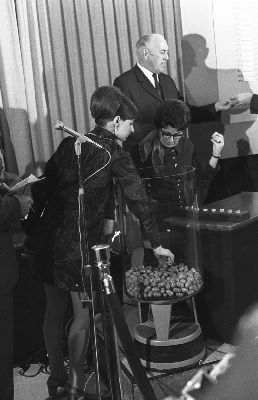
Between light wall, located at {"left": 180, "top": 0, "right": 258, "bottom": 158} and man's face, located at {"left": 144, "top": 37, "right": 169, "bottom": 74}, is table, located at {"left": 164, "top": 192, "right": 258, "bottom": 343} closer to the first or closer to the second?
man's face, located at {"left": 144, "top": 37, "right": 169, "bottom": 74}

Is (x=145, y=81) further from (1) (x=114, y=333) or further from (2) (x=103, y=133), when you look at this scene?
(1) (x=114, y=333)

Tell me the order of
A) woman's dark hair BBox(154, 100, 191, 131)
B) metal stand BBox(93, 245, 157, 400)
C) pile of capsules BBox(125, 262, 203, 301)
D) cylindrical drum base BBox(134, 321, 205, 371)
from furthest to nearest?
1. woman's dark hair BBox(154, 100, 191, 131)
2. cylindrical drum base BBox(134, 321, 205, 371)
3. pile of capsules BBox(125, 262, 203, 301)
4. metal stand BBox(93, 245, 157, 400)

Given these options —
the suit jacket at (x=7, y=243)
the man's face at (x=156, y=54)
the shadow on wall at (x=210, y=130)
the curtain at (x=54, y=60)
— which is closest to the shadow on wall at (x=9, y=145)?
the curtain at (x=54, y=60)

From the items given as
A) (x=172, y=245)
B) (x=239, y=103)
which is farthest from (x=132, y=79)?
(x=172, y=245)

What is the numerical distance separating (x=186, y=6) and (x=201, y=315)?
8.14ft

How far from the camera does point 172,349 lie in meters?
2.69

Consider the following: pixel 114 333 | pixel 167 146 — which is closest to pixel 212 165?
pixel 167 146

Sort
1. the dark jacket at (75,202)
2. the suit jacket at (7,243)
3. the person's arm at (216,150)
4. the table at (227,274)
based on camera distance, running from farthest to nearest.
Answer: the person's arm at (216,150) < the table at (227,274) < the dark jacket at (75,202) < the suit jacket at (7,243)

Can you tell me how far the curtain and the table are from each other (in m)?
1.25

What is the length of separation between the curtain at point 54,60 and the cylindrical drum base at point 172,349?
131 cm

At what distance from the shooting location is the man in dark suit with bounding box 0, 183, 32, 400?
218cm

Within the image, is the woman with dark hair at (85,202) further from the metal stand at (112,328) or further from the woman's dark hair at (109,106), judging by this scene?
the metal stand at (112,328)

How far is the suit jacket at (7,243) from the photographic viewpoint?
2164mm

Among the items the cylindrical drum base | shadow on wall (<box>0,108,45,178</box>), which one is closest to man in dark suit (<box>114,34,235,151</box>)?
shadow on wall (<box>0,108,45,178</box>)
